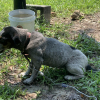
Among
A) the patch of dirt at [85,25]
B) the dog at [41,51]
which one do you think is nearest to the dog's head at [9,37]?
the dog at [41,51]

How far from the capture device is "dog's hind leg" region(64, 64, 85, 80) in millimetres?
3422

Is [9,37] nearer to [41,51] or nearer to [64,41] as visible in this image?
[41,51]

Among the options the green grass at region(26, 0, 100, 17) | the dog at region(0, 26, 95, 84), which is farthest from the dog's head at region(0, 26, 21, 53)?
the green grass at region(26, 0, 100, 17)

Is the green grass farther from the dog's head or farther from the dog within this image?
the dog's head

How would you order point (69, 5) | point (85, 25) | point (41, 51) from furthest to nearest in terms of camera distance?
point (69, 5), point (85, 25), point (41, 51)

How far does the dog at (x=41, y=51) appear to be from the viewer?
9.27 ft

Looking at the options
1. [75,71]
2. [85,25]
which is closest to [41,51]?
[75,71]

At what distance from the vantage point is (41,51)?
319cm

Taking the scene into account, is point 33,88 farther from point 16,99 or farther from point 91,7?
point 91,7

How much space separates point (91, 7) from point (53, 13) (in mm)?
2213

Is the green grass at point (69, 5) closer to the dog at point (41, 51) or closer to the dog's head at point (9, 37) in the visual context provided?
the dog at point (41, 51)

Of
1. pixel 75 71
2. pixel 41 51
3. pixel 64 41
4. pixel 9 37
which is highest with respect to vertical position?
pixel 9 37

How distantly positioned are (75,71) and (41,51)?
942mm

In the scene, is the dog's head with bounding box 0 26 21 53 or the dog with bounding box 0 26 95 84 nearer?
the dog's head with bounding box 0 26 21 53
